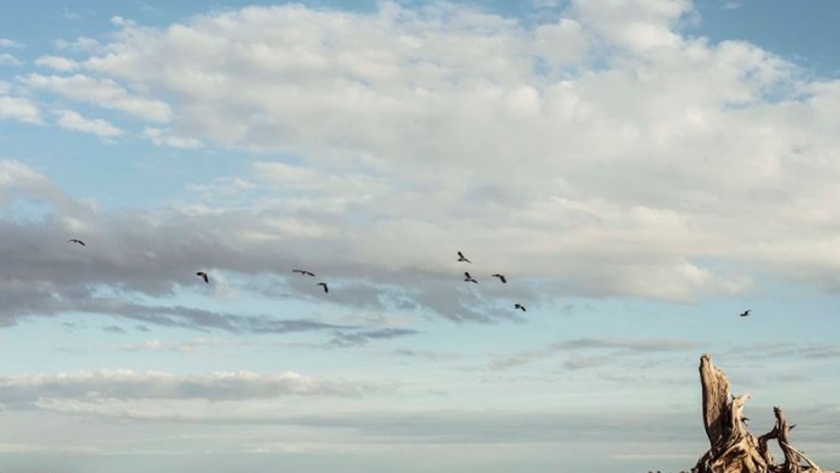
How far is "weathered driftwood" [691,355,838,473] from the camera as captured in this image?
65875 millimetres

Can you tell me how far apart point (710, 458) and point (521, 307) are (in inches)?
1364

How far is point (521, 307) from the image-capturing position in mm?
99312

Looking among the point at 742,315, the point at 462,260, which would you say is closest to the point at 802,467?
the point at 742,315

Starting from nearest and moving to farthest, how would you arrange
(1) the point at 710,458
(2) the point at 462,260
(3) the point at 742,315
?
(1) the point at 710,458 → (3) the point at 742,315 → (2) the point at 462,260

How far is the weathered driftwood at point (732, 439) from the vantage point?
216 ft

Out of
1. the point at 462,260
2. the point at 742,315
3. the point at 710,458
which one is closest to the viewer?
the point at 710,458

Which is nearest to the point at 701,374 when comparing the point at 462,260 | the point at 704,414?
the point at 704,414

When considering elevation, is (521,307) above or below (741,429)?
above

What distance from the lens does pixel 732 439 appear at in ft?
216

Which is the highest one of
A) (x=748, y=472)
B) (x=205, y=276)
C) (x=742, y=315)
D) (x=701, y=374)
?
(x=205, y=276)

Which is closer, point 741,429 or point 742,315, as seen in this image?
point 741,429

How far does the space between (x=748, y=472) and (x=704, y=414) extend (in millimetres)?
3777

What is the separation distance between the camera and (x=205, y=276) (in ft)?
323

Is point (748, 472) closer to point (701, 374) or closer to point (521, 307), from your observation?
point (701, 374)
